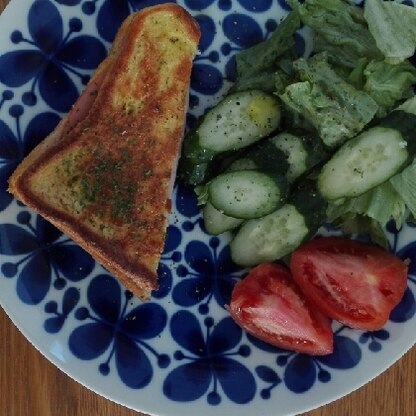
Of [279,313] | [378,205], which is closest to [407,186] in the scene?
[378,205]

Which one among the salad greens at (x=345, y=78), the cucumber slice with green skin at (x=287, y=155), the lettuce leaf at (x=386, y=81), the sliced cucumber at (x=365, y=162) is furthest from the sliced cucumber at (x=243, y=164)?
the lettuce leaf at (x=386, y=81)

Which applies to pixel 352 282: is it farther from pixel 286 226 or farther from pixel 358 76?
pixel 358 76

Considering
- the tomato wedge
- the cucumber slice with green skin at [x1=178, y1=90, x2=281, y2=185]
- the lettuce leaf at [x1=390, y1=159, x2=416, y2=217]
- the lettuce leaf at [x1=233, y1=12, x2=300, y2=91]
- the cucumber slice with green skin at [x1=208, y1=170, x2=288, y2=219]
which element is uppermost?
the lettuce leaf at [x1=233, y1=12, x2=300, y2=91]

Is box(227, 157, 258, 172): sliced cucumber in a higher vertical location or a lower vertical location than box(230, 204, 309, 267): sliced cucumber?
higher

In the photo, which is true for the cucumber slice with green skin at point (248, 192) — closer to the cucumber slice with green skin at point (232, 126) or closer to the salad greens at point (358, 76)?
the cucumber slice with green skin at point (232, 126)

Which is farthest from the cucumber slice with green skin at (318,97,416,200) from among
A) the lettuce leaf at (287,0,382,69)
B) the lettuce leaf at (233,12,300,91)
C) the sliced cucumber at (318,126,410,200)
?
the lettuce leaf at (233,12,300,91)

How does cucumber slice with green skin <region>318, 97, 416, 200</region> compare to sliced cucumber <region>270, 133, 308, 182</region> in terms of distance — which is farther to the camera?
sliced cucumber <region>270, 133, 308, 182</region>

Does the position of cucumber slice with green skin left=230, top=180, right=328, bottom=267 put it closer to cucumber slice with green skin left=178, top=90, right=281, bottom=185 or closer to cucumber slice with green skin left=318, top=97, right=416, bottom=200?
cucumber slice with green skin left=318, top=97, right=416, bottom=200
